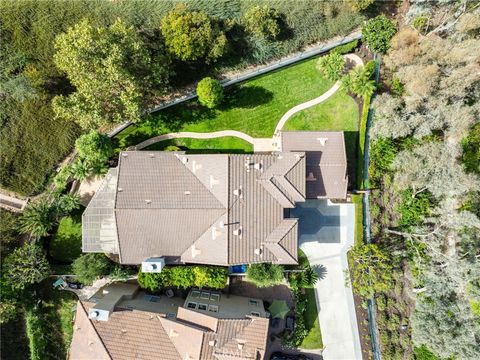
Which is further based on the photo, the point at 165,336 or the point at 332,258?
the point at 332,258

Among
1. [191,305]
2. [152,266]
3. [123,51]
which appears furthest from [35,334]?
[123,51]

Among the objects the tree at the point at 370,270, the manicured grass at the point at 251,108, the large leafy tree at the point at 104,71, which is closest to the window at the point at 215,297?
the tree at the point at 370,270

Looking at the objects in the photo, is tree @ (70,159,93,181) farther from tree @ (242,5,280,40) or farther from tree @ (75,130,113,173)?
tree @ (242,5,280,40)

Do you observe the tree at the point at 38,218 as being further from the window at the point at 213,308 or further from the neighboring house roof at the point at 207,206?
the window at the point at 213,308

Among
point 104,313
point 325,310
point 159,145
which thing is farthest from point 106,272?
point 325,310

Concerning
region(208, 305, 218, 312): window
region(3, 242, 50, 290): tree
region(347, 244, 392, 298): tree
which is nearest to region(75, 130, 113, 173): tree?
region(3, 242, 50, 290): tree

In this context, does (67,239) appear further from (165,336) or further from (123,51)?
(123,51)
